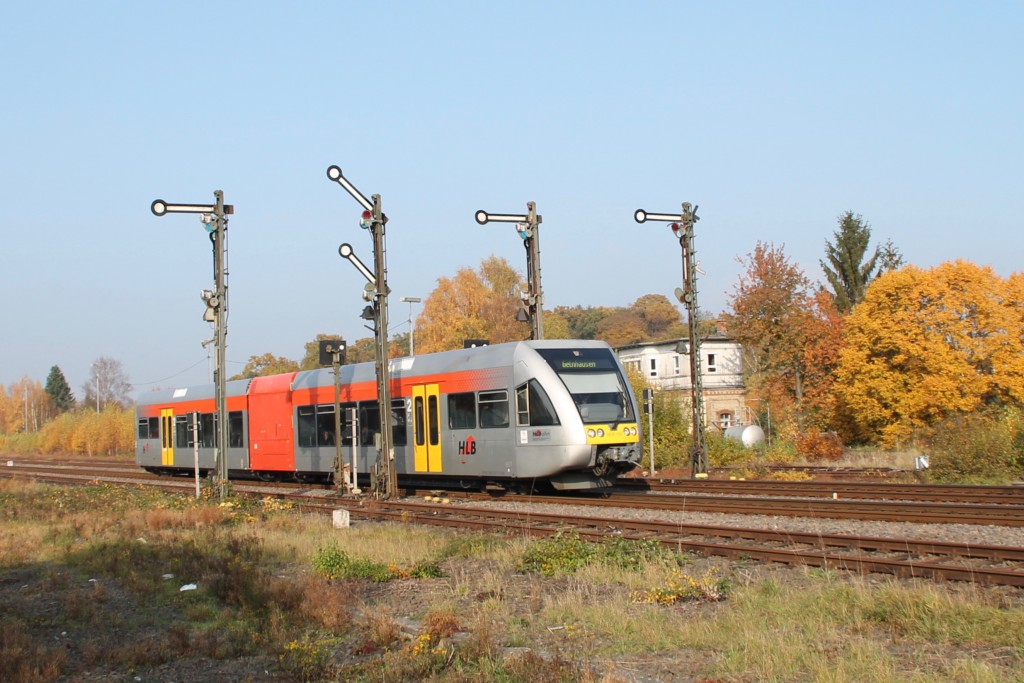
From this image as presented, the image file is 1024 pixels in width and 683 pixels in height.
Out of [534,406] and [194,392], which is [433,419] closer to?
[534,406]

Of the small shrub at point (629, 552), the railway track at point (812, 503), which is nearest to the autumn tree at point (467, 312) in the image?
the railway track at point (812, 503)

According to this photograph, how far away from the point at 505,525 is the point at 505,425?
4.51 meters

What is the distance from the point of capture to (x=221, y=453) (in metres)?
23.5

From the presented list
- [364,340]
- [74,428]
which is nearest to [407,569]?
[74,428]

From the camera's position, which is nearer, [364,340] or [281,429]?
[281,429]

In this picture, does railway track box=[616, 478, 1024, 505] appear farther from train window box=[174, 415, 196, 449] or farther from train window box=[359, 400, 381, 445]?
train window box=[174, 415, 196, 449]

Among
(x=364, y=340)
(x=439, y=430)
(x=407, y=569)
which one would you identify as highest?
(x=364, y=340)

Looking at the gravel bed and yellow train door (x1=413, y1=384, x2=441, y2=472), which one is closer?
the gravel bed

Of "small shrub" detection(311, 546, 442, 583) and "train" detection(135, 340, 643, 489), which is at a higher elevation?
"train" detection(135, 340, 643, 489)

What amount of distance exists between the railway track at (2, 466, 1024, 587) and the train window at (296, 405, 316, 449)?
6.33 meters

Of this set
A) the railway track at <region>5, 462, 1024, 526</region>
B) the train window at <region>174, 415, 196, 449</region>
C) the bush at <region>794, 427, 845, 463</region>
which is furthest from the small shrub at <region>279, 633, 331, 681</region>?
the train window at <region>174, 415, 196, 449</region>

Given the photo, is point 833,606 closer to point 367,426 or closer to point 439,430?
point 439,430

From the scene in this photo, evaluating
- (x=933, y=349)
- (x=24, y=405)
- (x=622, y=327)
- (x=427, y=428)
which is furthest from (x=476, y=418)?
(x=24, y=405)

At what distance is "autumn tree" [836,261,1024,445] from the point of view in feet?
102
